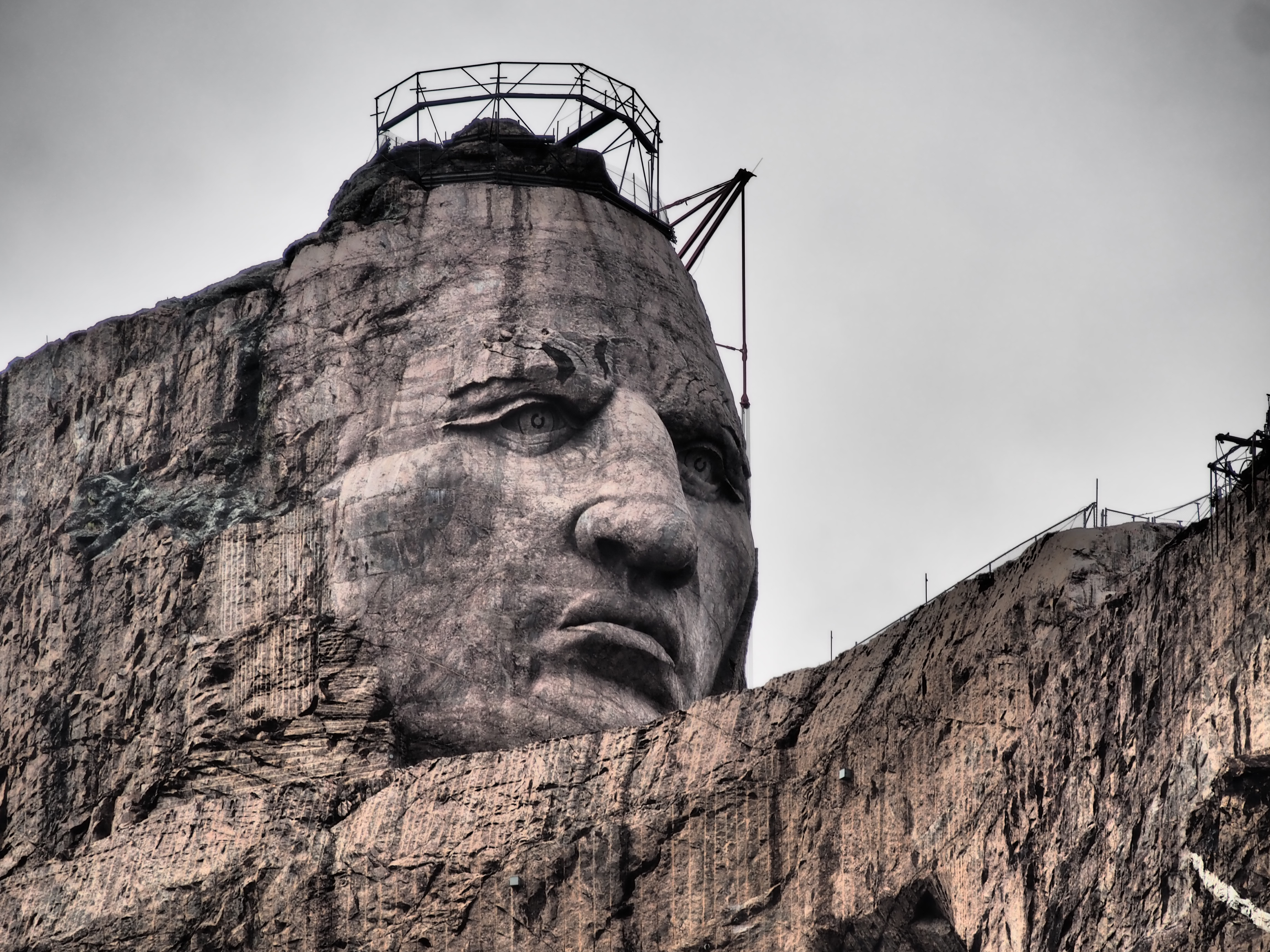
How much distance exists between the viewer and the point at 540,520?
1981 cm

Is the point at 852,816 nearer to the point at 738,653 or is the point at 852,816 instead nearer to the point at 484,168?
the point at 738,653

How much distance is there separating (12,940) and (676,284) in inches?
307

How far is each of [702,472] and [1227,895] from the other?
9.11 meters

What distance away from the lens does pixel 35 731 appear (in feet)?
65.0

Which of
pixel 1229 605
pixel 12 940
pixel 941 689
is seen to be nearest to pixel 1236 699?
pixel 1229 605

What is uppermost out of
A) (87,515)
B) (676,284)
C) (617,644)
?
(676,284)

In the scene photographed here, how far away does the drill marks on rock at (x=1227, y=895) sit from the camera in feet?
41.1

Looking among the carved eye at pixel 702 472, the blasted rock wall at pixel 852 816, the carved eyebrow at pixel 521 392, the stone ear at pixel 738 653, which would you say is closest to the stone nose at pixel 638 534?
the carved eyebrow at pixel 521 392

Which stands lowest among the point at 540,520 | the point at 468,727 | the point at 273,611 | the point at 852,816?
the point at 852,816

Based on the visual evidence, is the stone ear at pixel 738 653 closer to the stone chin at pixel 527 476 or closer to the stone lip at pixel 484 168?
the stone chin at pixel 527 476

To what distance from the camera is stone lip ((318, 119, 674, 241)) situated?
2175cm

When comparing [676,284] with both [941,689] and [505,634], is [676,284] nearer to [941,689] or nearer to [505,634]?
[505,634]

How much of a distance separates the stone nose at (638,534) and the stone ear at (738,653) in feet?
5.59

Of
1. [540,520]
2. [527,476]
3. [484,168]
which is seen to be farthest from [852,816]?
[484,168]
